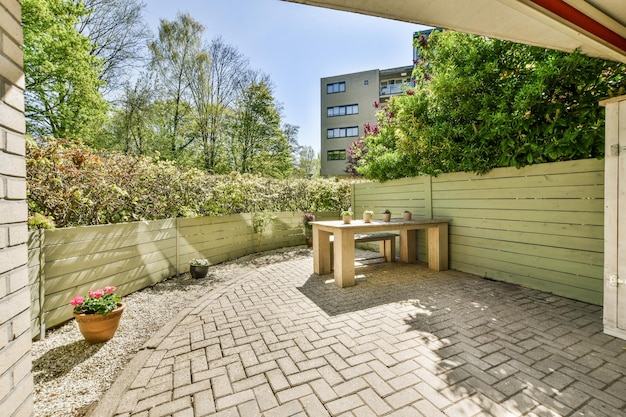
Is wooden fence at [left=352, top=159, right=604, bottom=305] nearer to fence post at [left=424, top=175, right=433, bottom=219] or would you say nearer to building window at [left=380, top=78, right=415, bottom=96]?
fence post at [left=424, top=175, right=433, bottom=219]

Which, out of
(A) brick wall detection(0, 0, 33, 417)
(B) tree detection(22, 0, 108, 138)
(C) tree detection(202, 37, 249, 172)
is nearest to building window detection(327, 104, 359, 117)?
(C) tree detection(202, 37, 249, 172)

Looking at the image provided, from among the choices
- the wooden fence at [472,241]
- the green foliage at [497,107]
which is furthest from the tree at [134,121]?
the green foliage at [497,107]

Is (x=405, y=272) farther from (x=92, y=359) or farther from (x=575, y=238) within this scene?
(x=92, y=359)

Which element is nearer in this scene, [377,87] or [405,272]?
[405,272]

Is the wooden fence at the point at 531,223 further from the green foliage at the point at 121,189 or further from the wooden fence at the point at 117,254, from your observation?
the wooden fence at the point at 117,254

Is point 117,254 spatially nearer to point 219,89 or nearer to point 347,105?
point 219,89

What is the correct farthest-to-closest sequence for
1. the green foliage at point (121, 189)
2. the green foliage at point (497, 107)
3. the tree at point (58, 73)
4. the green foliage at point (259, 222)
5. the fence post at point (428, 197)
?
the tree at point (58, 73) < the green foliage at point (259, 222) < the fence post at point (428, 197) < the green foliage at point (497, 107) < the green foliage at point (121, 189)

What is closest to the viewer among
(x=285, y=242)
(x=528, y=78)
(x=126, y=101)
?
(x=528, y=78)

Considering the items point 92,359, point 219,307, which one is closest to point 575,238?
point 219,307

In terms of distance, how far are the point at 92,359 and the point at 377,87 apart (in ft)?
82.2

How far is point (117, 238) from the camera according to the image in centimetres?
381

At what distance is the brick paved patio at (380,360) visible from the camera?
1.84m

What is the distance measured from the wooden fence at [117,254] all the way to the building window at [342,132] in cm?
1907

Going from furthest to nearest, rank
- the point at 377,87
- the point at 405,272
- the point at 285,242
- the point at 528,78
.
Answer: the point at 377,87 < the point at 285,242 < the point at 405,272 < the point at 528,78
